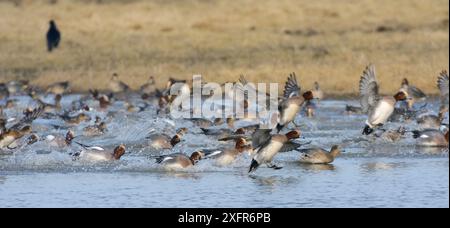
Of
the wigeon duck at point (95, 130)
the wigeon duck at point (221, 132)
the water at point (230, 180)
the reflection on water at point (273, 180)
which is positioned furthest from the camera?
the wigeon duck at point (95, 130)

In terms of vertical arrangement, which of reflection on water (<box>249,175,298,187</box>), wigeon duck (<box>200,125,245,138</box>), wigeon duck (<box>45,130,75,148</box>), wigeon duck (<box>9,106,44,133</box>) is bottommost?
reflection on water (<box>249,175,298,187</box>)

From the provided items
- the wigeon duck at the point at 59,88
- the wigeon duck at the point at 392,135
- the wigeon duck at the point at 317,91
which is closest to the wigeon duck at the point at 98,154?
the wigeon duck at the point at 392,135

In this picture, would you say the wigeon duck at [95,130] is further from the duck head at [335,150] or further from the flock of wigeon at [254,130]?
the duck head at [335,150]

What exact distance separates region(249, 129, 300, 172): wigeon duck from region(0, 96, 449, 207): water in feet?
0.67

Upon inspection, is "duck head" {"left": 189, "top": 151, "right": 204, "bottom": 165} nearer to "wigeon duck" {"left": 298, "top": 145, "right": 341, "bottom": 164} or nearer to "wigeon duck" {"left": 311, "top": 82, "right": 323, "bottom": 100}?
"wigeon duck" {"left": 298, "top": 145, "right": 341, "bottom": 164}

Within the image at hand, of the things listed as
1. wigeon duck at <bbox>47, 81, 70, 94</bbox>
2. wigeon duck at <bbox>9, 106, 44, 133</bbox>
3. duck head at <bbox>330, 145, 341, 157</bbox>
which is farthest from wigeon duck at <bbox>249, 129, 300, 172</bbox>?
wigeon duck at <bbox>47, 81, 70, 94</bbox>

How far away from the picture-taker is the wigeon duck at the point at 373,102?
39.9 feet

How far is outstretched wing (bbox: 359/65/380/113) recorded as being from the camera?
1248 cm

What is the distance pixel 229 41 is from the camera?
82.2 feet

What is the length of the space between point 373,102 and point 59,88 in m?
9.79

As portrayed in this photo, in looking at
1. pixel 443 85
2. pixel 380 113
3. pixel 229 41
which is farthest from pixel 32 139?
pixel 229 41

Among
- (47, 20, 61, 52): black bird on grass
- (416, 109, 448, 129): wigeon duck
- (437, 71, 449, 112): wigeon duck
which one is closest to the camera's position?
(416, 109, 448, 129): wigeon duck

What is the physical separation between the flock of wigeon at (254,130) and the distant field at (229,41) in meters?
2.55
